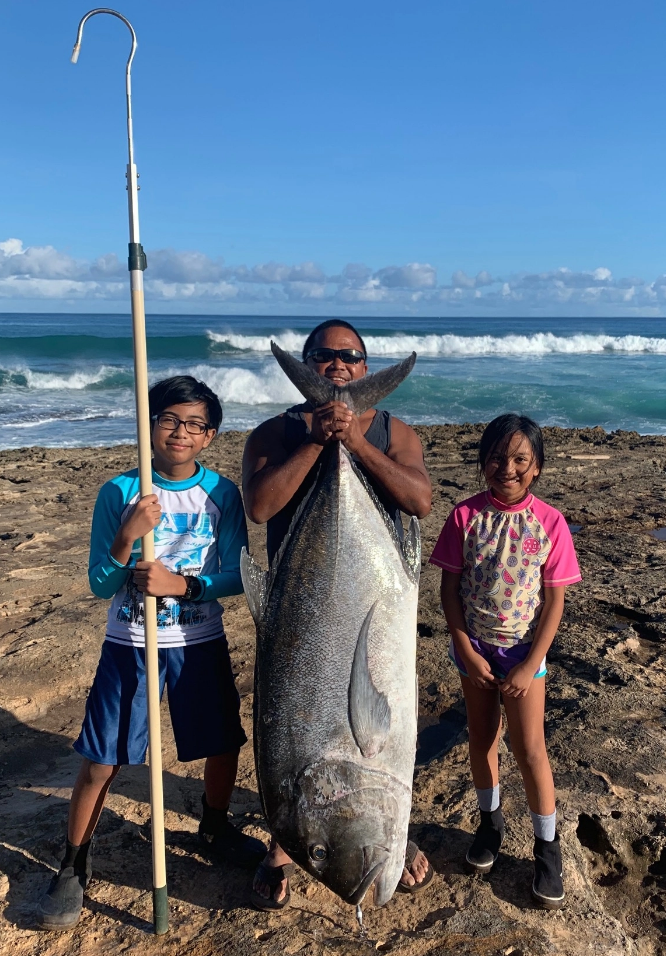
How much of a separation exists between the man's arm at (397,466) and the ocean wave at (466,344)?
31.6 meters

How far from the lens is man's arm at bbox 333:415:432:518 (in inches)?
89.5

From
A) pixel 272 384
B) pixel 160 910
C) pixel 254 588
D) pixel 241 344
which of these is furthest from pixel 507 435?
pixel 241 344

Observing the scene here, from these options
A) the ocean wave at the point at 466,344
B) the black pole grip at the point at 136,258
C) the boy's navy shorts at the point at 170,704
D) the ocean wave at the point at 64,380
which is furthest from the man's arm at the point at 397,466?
the ocean wave at the point at 466,344

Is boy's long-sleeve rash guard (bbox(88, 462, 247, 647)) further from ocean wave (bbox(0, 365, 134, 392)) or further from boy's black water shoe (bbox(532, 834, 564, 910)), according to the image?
ocean wave (bbox(0, 365, 134, 392))

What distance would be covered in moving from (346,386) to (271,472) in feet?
1.21

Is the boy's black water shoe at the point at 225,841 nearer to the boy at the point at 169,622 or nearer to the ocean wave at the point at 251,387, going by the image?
the boy at the point at 169,622

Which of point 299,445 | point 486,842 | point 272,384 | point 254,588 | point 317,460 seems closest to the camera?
point 254,588

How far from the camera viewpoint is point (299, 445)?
2.52m

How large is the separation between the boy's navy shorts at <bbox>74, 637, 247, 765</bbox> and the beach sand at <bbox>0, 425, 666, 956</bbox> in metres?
0.56

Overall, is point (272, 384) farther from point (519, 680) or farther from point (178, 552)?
point (519, 680)

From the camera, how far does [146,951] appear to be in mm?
2438

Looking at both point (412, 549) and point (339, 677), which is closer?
point (339, 677)

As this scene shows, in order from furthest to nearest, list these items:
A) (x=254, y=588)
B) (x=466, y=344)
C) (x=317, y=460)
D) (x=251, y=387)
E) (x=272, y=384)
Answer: (x=466, y=344)
(x=272, y=384)
(x=251, y=387)
(x=317, y=460)
(x=254, y=588)

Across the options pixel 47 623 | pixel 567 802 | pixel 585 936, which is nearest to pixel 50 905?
pixel 585 936
